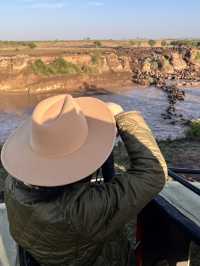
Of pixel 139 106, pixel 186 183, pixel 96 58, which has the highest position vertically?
pixel 186 183

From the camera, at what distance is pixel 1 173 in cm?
621

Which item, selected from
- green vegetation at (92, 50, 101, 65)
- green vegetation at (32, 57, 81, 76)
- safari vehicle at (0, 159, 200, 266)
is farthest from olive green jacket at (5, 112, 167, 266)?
green vegetation at (92, 50, 101, 65)

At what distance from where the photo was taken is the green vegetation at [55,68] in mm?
30938

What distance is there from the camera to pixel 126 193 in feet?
5.10

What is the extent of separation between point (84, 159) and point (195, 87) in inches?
1146

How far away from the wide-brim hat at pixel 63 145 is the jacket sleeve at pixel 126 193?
79 mm

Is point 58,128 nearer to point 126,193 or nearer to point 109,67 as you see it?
point 126,193

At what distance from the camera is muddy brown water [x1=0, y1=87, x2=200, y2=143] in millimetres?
16781

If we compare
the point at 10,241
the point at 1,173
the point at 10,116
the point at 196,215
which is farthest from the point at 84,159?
the point at 10,116

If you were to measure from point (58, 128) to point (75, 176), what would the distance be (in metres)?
0.17

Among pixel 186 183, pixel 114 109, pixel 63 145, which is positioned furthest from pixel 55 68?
pixel 63 145

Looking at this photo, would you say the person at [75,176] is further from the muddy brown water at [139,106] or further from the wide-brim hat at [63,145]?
the muddy brown water at [139,106]

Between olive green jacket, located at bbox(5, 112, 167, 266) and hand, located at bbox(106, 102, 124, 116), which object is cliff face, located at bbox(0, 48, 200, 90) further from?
olive green jacket, located at bbox(5, 112, 167, 266)

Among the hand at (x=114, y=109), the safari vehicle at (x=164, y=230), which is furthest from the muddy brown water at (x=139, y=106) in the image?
the hand at (x=114, y=109)
